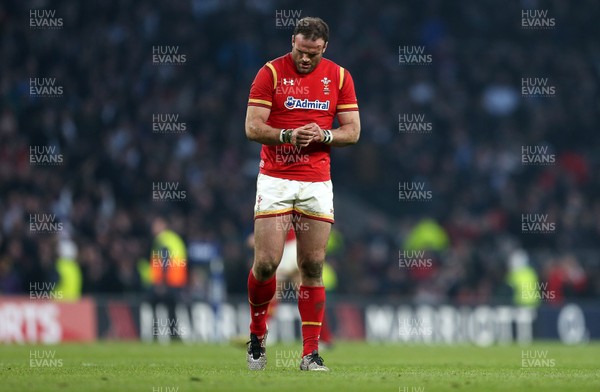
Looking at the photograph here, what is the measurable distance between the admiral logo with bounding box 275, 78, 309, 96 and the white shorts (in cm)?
69

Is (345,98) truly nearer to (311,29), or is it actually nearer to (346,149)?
(311,29)

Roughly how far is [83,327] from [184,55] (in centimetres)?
976

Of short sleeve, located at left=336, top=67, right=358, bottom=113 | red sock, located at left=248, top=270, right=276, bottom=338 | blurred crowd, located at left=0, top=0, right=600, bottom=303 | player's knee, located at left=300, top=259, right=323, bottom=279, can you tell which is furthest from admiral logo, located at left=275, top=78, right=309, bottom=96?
blurred crowd, located at left=0, top=0, right=600, bottom=303

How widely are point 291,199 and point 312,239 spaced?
14.1 inches

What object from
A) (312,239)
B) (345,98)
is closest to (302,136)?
(345,98)

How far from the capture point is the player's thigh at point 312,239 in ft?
32.4

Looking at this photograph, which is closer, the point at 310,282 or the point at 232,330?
the point at 310,282

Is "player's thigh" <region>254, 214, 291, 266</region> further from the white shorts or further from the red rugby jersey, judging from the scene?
the red rugby jersey

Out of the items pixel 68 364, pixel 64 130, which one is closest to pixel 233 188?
pixel 64 130

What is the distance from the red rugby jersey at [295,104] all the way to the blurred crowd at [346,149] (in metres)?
13.0

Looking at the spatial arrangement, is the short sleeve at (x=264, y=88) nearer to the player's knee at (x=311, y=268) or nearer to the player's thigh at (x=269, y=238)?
the player's thigh at (x=269, y=238)

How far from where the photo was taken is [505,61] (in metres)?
31.8

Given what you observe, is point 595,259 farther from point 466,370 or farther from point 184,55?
point 466,370

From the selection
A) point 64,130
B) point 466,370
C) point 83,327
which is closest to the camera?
point 466,370
